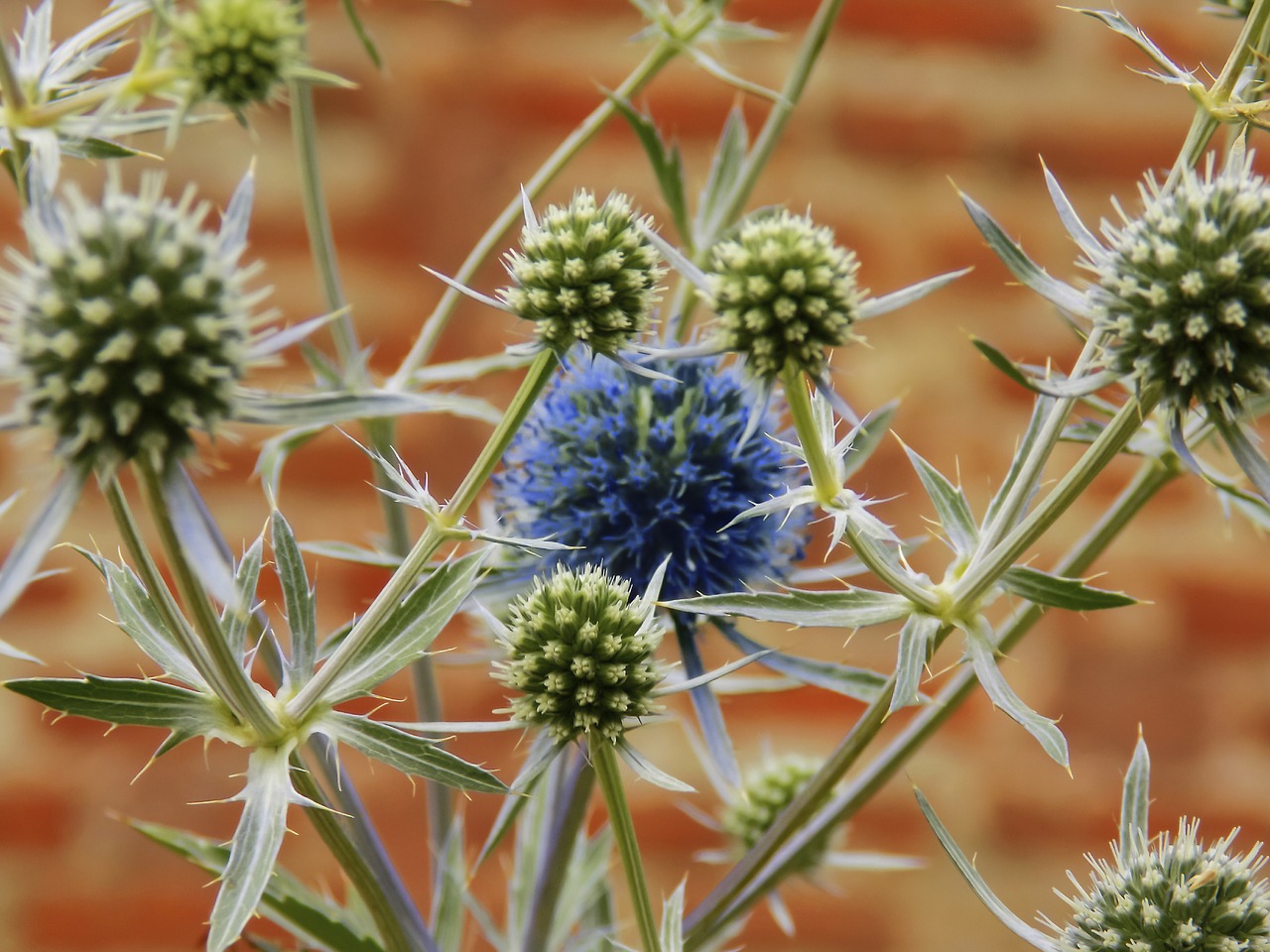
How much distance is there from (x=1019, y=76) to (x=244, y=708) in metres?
1.03

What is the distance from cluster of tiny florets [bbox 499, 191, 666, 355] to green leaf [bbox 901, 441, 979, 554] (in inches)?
5.1

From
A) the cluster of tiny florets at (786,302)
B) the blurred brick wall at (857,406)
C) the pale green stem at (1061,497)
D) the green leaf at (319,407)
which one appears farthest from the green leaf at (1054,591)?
the blurred brick wall at (857,406)

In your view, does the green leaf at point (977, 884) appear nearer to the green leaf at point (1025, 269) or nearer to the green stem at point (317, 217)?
the green leaf at point (1025, 269)

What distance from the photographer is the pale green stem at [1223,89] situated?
0.46 metres

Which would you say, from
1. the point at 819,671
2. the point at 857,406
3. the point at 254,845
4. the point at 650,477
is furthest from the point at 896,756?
the point at 857,406

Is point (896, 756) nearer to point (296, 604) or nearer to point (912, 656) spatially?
point (912, 656)

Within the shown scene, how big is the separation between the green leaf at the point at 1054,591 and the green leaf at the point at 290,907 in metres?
0.26

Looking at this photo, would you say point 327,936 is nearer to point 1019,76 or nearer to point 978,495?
point 978,495

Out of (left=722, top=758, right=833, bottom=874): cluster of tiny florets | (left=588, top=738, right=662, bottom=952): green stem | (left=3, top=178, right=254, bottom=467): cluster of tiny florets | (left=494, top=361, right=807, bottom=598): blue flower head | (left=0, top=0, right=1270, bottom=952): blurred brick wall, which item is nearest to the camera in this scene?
(left=3, top=178, right=254, bottom=467): cluster of tiny florets

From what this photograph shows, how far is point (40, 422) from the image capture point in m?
0.30

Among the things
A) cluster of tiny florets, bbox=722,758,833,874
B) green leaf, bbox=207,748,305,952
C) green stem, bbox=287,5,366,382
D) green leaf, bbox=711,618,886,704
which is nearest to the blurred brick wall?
cluster of tiny florets, bbox=722,758,833,874

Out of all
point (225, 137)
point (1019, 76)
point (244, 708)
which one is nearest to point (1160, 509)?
point (1019, 76)

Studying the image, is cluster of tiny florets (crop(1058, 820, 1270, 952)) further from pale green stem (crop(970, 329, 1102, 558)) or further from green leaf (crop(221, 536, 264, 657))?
green leaf (crop(221, 536, 264, 657))

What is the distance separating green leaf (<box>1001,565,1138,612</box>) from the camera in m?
0.43
